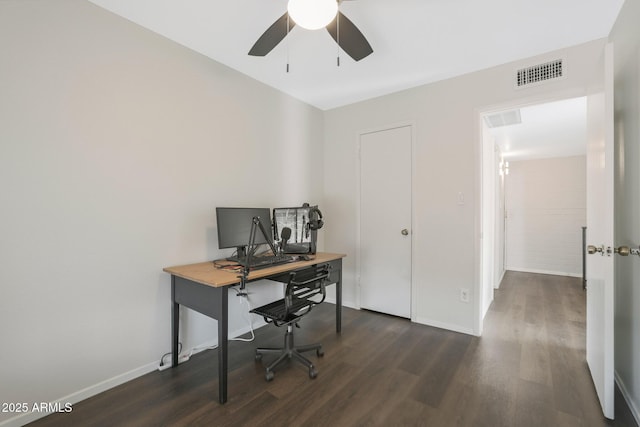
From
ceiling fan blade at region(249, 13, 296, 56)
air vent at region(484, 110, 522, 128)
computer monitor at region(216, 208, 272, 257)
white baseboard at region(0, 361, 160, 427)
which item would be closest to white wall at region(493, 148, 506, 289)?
air vent at region(484, 110, 522, 128)

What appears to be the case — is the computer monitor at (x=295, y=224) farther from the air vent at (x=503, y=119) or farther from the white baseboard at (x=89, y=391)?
the air vent at (x=503, y=119)

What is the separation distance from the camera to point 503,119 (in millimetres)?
3211

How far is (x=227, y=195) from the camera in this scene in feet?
8.56

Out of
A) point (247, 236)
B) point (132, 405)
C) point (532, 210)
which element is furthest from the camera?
point (532, 210)

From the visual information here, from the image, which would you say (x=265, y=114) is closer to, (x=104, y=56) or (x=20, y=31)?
(x=104, y=56)

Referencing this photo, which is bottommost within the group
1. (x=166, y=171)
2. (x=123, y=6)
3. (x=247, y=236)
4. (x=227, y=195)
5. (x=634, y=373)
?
(x=634, y=373)

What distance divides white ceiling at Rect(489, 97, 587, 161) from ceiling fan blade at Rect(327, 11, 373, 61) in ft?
6.05

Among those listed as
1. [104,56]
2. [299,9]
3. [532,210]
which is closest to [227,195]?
[104,56]

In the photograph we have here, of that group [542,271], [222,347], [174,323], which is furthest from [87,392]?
[542,271]

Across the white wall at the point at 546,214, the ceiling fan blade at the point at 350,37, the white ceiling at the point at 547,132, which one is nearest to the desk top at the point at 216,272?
the ceiling fan blade at the point at 350,37

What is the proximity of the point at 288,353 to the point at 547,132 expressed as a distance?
449 centimetres

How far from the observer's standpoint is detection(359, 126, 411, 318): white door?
10.2 feet

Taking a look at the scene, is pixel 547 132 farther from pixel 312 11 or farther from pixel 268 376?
pixel 268 376

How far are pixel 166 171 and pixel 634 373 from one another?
3294mm
